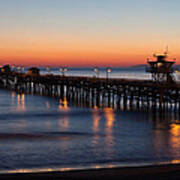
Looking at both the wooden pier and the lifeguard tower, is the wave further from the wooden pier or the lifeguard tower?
the lifeguard tower

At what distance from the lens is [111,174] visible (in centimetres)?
1238

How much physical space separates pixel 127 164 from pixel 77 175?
10.7ft

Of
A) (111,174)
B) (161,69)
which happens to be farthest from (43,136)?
(161,69)

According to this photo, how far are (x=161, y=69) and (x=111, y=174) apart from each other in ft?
124

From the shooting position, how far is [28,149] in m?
18.2

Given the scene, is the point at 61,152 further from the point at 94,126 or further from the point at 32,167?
the point at 94,126

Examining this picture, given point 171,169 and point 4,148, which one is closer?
point 171,169

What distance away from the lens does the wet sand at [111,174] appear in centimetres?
1184

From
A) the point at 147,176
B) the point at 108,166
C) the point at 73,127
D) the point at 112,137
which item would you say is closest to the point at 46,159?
the point at 108,166

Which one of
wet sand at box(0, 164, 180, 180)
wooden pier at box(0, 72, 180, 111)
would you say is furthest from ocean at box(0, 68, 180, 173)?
wooden pier at box(0, 72, 180, 111)

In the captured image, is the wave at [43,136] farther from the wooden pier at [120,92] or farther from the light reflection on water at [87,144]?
the wooden pier at [120,92]

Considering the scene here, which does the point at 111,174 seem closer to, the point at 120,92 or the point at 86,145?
the point at 86,145

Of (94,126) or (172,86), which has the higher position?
(172,86)

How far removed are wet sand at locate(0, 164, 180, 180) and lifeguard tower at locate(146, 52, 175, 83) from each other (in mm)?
34795
